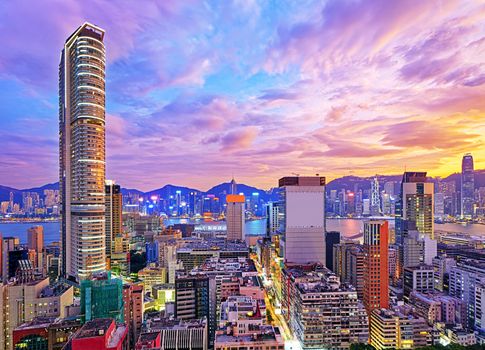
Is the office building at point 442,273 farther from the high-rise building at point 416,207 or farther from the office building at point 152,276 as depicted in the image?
the office building at point 152,276

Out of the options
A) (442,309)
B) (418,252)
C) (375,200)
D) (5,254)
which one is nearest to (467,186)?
(375,200)

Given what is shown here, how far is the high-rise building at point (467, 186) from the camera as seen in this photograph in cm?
7319

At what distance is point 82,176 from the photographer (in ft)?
89.6

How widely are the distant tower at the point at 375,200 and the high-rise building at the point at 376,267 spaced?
79.7 m

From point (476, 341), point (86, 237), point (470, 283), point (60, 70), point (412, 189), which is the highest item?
point (60, 70)

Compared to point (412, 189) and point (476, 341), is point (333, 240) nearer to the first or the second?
point (412, 189)

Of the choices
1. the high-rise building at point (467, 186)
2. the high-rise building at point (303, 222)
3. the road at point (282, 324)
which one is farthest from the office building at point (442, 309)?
the high-rise building at point (467, 186)

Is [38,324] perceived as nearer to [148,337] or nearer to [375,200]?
[148,337]

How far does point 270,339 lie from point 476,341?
12573mm

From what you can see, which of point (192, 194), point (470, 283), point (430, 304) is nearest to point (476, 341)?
point (430, 304)

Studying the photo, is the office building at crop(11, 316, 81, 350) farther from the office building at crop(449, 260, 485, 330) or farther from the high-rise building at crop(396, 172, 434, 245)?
the high-rise building at crop(396, 172, 434, 245)

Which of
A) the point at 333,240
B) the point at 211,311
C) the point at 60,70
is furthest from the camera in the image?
the point at 333,240

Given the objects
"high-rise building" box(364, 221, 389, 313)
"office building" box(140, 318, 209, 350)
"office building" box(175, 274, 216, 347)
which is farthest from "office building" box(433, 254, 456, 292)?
"office building" box(140, 318, 209, 350)

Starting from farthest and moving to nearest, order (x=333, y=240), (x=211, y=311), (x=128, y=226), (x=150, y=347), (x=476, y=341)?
1. (x=128, y=226)
2. (x=333, y=240)
3. (x=211, y=311)
4. (x=476, y=341)
5. (x=150, y=347)
